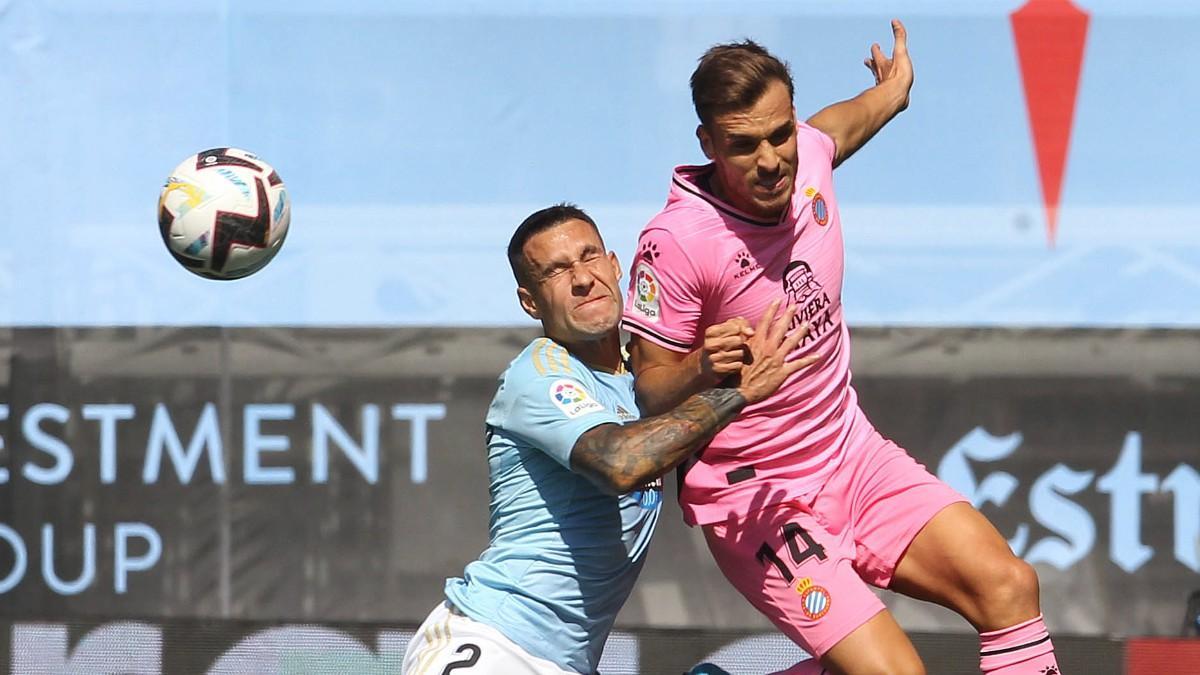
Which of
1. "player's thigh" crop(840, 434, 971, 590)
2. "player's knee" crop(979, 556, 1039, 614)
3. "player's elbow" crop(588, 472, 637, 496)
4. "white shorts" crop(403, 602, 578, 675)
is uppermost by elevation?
"player's elbow" crop(588, 472, 637, 496)

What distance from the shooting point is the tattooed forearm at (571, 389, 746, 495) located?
2.98 meters

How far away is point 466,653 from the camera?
319cm

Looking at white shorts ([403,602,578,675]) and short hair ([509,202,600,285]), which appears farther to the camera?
short hair ([509,202,600,285])

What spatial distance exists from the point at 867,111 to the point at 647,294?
843mm

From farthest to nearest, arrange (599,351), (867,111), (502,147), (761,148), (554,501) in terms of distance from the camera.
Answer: (502,147) → (867,111) → (599,351) → (554,501) → (761,148)

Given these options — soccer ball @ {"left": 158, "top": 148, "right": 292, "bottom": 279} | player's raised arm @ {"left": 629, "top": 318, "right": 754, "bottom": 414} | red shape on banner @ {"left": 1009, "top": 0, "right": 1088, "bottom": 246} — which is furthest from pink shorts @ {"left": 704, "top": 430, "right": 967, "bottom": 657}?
red shape on banner @ {"left": 1009, "top": 0, "right": 1088, "bottom": 246}

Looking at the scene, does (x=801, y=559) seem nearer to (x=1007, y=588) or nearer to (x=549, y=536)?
(x=1007, y=588)

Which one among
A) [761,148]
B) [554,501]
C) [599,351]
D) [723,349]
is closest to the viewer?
[723,349]

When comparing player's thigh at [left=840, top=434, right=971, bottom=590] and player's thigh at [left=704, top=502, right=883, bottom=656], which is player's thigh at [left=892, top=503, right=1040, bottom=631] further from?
player's thigh at [left=704, top=502, right=883, bottom=656]

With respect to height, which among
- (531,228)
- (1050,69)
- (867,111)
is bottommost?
(531,228)

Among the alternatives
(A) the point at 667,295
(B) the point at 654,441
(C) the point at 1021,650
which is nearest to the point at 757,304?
(A) the point at 667,295

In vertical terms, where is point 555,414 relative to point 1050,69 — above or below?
below

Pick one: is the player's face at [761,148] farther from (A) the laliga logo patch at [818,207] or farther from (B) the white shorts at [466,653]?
(B) the white shorts at [466,653]

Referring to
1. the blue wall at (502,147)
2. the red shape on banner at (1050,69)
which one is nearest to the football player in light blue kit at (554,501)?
the blue wall at (502,147)
